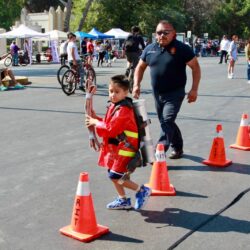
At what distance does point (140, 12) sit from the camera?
2249 inches

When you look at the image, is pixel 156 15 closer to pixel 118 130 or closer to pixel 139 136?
pixel 139 136

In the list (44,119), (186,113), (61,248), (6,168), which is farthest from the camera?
(186,113)

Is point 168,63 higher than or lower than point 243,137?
higher

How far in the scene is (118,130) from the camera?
433 cm

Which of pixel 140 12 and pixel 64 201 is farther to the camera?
pixel 140 12

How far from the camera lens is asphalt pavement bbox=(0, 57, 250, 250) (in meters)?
4.03

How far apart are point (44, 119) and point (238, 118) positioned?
4.22m

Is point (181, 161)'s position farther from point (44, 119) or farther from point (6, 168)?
point (44, 119)

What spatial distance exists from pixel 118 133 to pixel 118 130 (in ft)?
0.11

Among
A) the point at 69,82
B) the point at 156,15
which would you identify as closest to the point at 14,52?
the point at 69,82

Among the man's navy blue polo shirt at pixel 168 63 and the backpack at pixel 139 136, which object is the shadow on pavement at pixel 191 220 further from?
the man's navy blue polo shirt at pixel 168 63

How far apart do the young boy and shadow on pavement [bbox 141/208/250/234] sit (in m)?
0.38

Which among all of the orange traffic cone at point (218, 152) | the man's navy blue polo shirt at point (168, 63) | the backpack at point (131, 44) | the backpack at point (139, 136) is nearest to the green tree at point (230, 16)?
the backpack at point (131, 44)

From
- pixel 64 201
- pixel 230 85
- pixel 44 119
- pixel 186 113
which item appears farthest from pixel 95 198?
pixel 230 85
